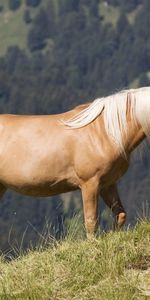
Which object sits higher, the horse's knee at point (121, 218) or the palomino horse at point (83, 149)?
the palomino horse at point (83, 149)

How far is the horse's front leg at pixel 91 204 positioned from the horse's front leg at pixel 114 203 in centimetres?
44

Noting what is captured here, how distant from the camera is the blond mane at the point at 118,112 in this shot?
9117 mm

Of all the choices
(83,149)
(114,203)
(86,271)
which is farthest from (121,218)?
(86,271)

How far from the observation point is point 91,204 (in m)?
8.94

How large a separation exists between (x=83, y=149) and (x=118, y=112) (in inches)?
24.8

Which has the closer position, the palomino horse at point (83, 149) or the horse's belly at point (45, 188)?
the palomino horse at point (83, 149)

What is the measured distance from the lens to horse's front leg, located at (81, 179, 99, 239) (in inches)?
351

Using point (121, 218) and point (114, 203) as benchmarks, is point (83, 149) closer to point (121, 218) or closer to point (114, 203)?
point (114, 203)

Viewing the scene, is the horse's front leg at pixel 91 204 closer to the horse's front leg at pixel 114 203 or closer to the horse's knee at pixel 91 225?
the horse's knee at pixel 91 225

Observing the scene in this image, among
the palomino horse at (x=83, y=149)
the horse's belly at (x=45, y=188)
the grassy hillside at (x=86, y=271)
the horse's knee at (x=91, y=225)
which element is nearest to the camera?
the grassy hillside at (x=86, y=271)

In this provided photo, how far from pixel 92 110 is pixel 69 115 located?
0.34m

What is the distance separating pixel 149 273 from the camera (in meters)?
6.14

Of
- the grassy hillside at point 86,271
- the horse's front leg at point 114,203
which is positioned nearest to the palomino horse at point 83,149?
the horse's front leg at point 114,203

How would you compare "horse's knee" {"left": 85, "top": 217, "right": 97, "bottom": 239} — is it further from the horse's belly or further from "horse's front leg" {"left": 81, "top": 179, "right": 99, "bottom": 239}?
the horse's belly
